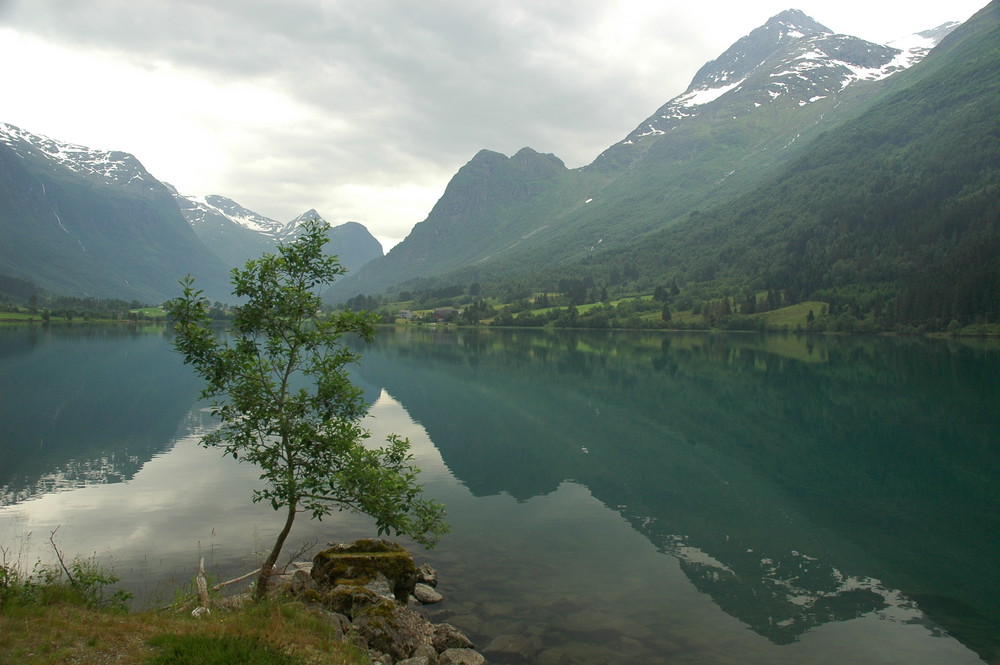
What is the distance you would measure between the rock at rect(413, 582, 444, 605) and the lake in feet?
1.09

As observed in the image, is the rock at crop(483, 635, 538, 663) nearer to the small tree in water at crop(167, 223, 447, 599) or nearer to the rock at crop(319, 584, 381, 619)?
the rock at crop(319, 584, 381, 619)

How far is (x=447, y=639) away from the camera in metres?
14.4

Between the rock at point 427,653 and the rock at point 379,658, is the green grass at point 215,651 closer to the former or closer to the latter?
the rock at point 379,658

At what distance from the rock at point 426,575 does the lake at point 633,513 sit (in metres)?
0.46

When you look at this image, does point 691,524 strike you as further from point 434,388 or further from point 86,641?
point 434,388

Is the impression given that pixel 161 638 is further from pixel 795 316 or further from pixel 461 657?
pixel 795 316

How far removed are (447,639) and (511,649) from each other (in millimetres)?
1598

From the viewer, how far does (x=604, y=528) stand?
24031 mm

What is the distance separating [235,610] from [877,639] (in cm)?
1604

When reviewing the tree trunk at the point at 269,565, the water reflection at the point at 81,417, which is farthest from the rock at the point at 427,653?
the water reflection at the point at 81,417

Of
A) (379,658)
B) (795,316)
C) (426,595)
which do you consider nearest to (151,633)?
(379,658)

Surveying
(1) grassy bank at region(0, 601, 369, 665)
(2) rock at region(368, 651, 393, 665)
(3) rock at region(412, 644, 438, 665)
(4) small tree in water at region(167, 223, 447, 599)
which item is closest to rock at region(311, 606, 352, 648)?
(1) grassy bank at region(0, 601, 369, 665)

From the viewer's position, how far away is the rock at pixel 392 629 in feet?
43.7

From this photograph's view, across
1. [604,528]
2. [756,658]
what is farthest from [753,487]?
[756,658]
